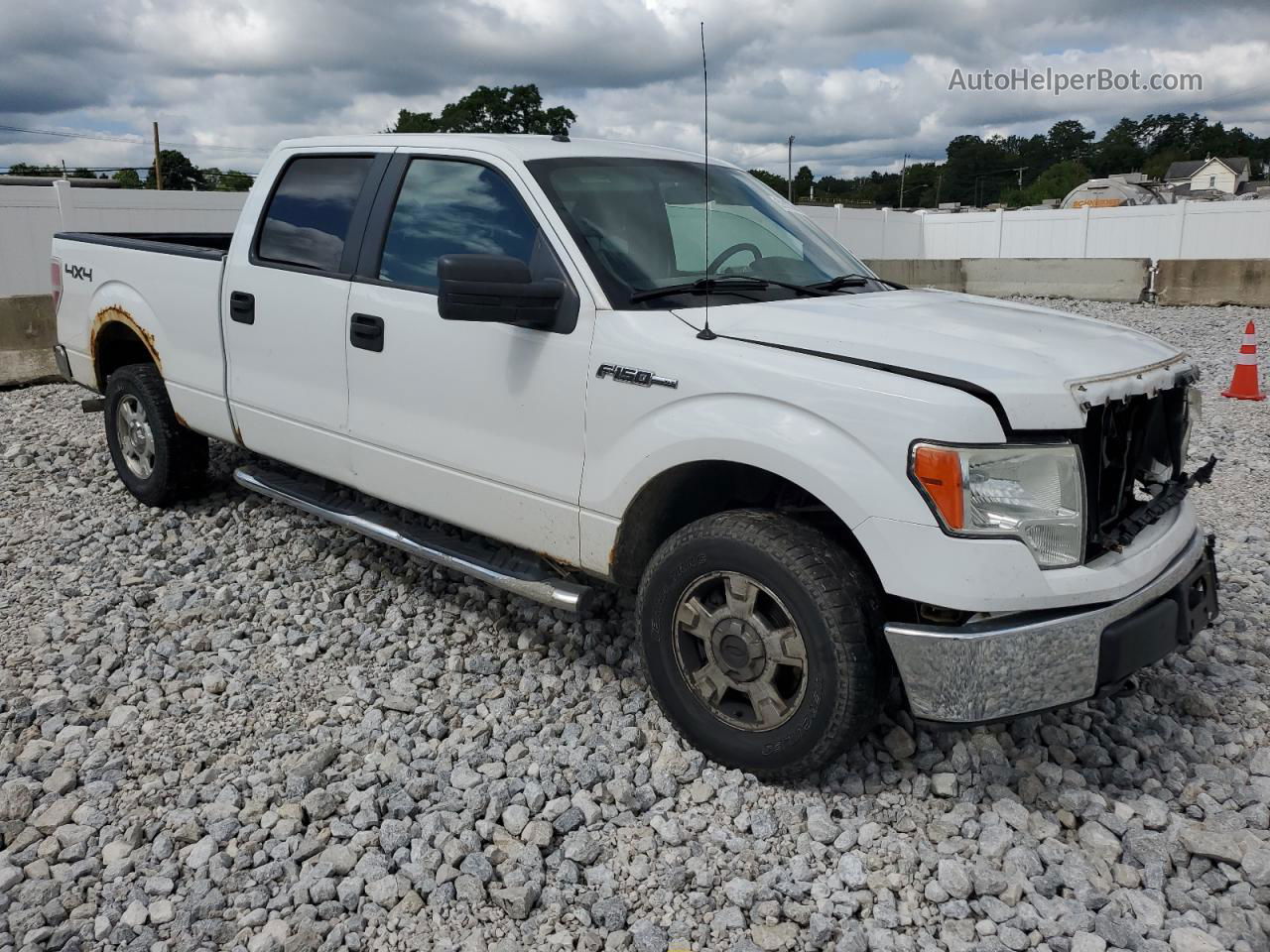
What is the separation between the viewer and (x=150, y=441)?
5.77 meters

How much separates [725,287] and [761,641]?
127 cm

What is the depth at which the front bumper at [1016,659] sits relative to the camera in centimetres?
280

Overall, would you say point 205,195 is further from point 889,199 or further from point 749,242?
point 889,199

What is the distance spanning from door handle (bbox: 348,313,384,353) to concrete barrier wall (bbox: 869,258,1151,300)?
15777 millimetres

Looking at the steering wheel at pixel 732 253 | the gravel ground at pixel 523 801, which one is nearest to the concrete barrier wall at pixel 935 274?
the gravel ground at pixel 523 801

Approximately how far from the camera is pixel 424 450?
13.2 feet

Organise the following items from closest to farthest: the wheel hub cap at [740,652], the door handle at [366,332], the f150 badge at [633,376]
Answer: the wheel hub cap at [740,652]
the f150 badge at [633,376]
the door handle at [366,332]

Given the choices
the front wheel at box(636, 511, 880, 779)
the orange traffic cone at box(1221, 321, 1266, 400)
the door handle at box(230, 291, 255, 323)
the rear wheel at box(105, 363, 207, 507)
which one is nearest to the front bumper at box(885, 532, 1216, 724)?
the front wheel at box(636, 511, 880, 779)

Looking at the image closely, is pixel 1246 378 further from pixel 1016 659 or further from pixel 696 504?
pixel 1016 659

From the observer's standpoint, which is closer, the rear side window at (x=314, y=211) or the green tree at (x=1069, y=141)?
the rear side window at (x=314, y=211)

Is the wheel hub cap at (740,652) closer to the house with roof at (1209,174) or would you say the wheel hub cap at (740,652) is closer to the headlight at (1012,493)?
the headlight at (1012,493)

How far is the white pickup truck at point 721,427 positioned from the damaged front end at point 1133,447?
1cm

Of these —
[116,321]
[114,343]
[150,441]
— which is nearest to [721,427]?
[150,441]

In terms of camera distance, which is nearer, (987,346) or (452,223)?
(987,346)
